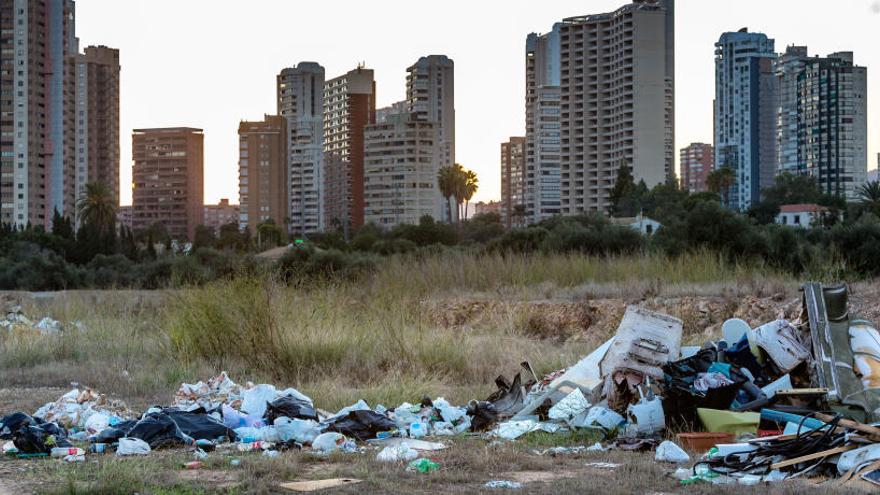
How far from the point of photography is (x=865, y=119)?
13538cm

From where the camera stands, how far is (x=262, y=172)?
513 feet

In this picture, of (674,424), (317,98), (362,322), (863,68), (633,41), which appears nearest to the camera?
(674,424)

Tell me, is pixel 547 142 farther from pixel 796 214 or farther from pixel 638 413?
pixel 638 413

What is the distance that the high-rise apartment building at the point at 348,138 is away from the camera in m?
133

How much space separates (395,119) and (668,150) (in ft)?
110

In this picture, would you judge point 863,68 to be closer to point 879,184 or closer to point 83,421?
point 879,184

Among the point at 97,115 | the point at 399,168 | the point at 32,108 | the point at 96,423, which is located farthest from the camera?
the point at 97,115

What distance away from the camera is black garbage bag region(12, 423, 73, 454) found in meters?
7.76

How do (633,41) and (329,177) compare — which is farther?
(329,177)

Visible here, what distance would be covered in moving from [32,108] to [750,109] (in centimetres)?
9659

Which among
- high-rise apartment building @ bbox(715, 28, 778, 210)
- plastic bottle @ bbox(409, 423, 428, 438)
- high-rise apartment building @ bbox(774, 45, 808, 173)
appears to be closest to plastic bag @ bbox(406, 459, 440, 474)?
plastic bottle @ bbox(409, 423, 428, 438)

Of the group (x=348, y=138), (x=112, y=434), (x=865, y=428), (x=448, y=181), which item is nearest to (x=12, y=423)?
(x=112, y=434)

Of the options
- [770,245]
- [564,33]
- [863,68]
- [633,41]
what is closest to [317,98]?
[564,33]

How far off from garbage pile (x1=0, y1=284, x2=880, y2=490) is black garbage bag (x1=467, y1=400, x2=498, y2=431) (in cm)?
1
